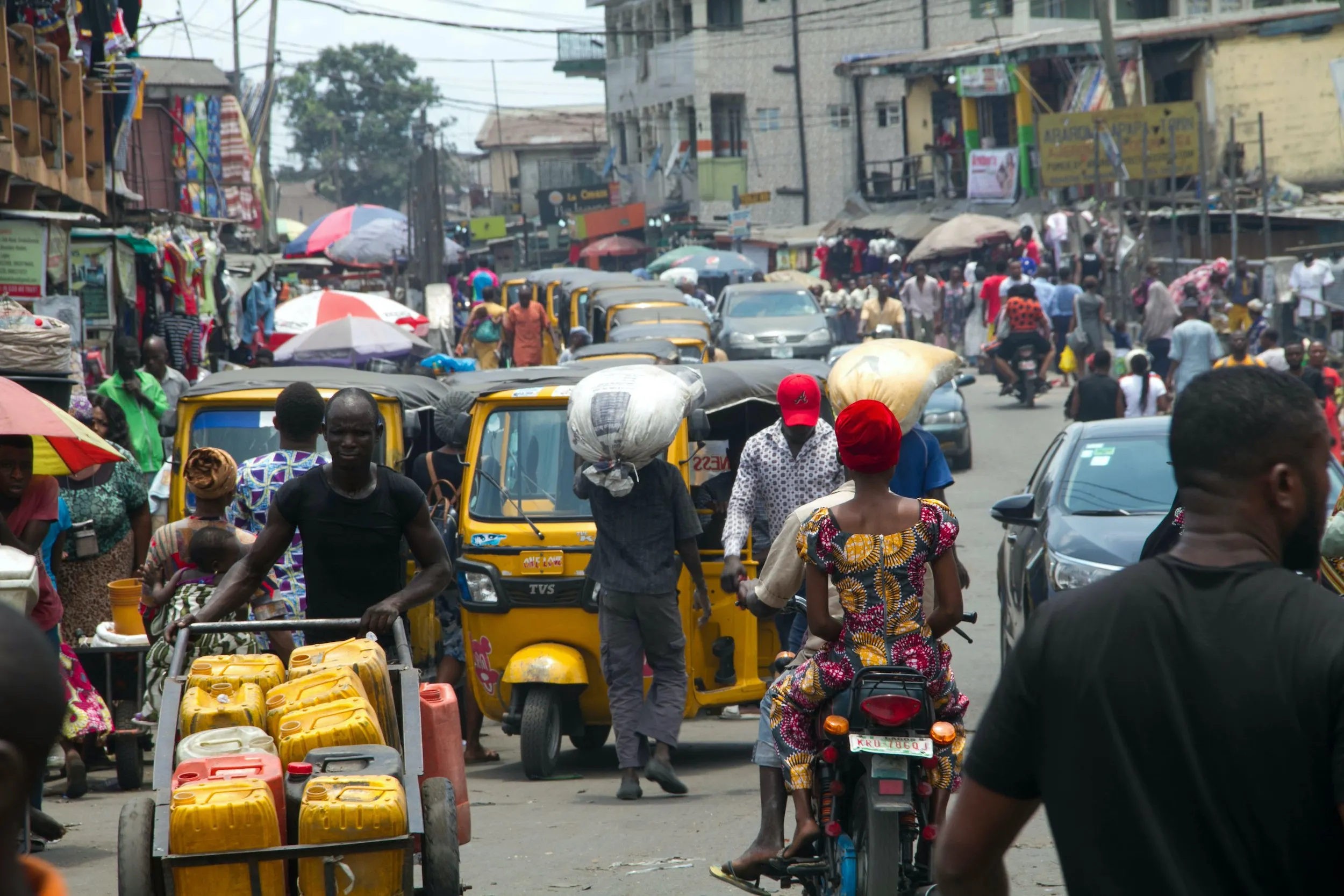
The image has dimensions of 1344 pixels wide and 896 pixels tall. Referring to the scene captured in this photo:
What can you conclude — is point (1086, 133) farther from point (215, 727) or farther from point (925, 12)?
point (215, 727)

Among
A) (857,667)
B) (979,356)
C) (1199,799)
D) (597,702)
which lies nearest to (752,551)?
(597,702)

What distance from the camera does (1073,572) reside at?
837 centimetres

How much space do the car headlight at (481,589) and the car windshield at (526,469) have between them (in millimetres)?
326

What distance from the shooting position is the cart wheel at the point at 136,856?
14.5 feet

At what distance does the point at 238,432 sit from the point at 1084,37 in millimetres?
33181

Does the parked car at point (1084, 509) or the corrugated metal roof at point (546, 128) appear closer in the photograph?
the parked car at point (1084, 509)

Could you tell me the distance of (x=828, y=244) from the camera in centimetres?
4434

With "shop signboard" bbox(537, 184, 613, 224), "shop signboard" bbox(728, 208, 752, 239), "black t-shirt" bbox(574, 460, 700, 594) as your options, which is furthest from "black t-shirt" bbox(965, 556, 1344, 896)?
"shop signboard" bbox(537, 184, 613, 224)

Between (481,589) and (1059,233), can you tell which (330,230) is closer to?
(1059,233)

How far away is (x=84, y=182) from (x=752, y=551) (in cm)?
→ 1116

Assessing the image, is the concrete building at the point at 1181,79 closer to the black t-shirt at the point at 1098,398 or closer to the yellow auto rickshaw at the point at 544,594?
the black t-shirt at the point at 1098,398

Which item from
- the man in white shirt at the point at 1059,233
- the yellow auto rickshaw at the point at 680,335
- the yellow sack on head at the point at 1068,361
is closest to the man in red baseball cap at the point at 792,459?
the yellow auto rickshaw at the point at 680,335

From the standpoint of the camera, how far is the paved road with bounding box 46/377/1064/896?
632 cm

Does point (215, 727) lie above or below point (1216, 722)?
below
